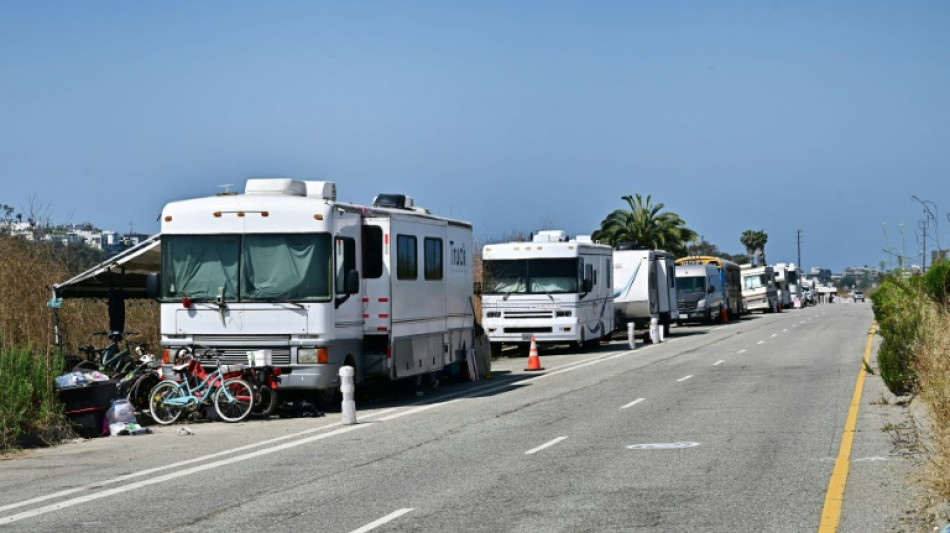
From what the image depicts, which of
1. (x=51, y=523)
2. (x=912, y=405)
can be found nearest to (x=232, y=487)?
(x=51, y=523)

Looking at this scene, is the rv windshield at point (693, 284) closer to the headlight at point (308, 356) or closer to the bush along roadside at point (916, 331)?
the bush along roadside at point (916, 331)

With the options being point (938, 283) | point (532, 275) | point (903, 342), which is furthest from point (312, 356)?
point (532, 275)

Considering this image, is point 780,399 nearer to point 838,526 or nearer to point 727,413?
point 727,413

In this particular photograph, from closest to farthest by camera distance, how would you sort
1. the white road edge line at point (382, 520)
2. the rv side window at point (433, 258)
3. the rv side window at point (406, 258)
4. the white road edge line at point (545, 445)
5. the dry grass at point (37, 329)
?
the white road edge line at point (382, 520) < the white road edge line at point (545, 445) < the dry grass at point (37, 329) < the rv side window at point (406, 258) < the rv side window at point (433, 258)

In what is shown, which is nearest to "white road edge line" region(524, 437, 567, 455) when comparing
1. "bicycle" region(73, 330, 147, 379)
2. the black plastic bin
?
the black plastic bin

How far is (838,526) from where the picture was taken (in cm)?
968

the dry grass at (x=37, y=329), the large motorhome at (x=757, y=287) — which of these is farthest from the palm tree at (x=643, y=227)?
the dry grass at (x=37, y=329)

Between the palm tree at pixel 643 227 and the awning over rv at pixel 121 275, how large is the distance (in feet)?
183

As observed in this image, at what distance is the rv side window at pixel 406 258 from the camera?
867 inches

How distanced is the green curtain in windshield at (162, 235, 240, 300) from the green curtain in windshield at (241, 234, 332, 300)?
217 millimetres

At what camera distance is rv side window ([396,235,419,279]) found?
2203 cm

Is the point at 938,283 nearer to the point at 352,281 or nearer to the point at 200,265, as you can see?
the point at 352,281

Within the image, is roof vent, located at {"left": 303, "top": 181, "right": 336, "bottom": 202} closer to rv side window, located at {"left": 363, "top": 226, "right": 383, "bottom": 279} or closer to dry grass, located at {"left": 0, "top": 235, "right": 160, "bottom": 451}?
rv side window, located at {"left": 363, "top": 226, "right": 383, "bottom": 279}

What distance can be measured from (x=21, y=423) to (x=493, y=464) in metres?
6.93
